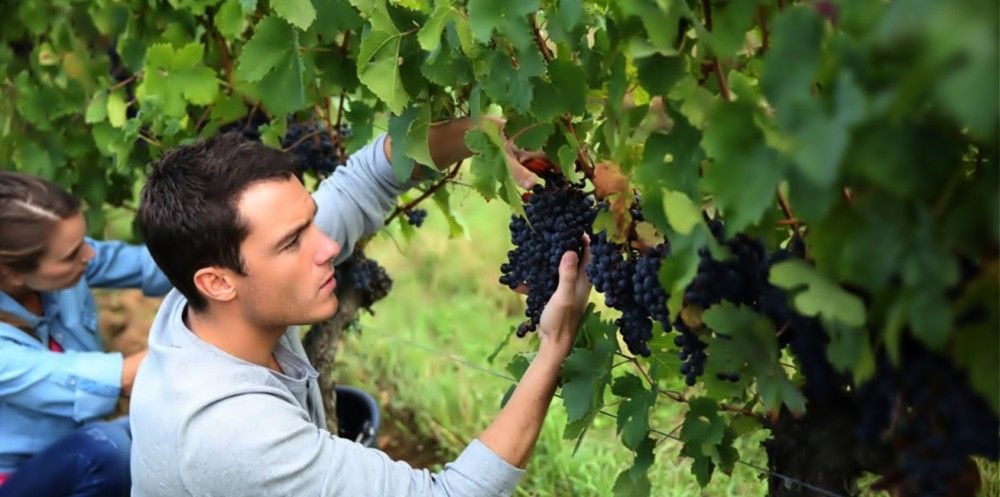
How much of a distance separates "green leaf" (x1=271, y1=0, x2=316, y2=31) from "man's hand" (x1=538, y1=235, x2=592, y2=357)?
2.13ft

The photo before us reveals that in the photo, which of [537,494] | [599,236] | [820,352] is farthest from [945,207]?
[537,494]

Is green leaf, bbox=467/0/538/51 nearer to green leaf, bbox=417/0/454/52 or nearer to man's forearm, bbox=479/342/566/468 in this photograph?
green leaf, bbox=417/0/454/52

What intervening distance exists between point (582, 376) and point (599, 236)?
215 mm

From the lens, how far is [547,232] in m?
1.71

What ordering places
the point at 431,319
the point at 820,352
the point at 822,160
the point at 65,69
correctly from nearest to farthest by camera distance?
1. the point at 822,160
2. the point at 820,352
3. the point at 65,69
4. the point at 431,319

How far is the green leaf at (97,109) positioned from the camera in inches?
114

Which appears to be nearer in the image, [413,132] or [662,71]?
[662,71]

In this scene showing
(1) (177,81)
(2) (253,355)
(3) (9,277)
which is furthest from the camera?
(3) (9,277)

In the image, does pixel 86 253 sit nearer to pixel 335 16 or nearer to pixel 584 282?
pixel 335 16

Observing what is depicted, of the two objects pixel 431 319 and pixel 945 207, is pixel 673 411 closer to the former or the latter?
pixel 431 319

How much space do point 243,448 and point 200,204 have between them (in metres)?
0.42

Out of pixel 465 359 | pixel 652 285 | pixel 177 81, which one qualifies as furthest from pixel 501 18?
pixel 465 359

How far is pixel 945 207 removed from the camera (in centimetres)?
97

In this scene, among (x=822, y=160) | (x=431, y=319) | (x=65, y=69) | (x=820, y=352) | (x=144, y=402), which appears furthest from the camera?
(x=431, y=319)
